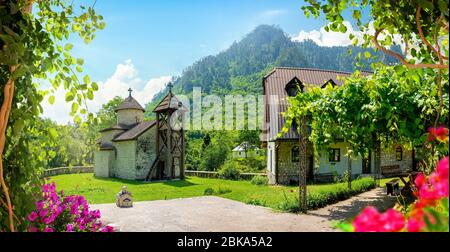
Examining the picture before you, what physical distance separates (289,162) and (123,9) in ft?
42.6

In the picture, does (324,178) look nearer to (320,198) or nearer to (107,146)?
(320,198)

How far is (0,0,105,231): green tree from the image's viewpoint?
163 cm

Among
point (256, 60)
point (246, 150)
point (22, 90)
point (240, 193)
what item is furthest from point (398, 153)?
point (256, 60)

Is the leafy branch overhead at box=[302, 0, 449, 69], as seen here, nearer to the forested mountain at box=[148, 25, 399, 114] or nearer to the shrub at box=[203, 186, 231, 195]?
the shrub at box=[203, 186, 231, 195]

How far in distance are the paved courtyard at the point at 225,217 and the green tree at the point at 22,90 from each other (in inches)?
190

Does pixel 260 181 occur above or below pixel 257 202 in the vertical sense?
below

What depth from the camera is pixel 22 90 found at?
5.95 feet

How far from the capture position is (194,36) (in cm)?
580

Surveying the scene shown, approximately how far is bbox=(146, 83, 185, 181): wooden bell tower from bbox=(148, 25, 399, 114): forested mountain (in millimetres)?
25523

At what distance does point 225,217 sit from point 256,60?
49267mm

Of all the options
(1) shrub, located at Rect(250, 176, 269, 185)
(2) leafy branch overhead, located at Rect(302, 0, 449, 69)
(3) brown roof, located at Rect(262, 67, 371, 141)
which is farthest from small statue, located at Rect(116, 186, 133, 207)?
(2) leafy branch overhead, located at Rect(302, 0, 449, 69)

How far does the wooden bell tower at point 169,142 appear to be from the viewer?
20422mm

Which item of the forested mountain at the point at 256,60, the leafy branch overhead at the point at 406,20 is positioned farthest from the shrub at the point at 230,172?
the forested mountain at the point at 256,60
